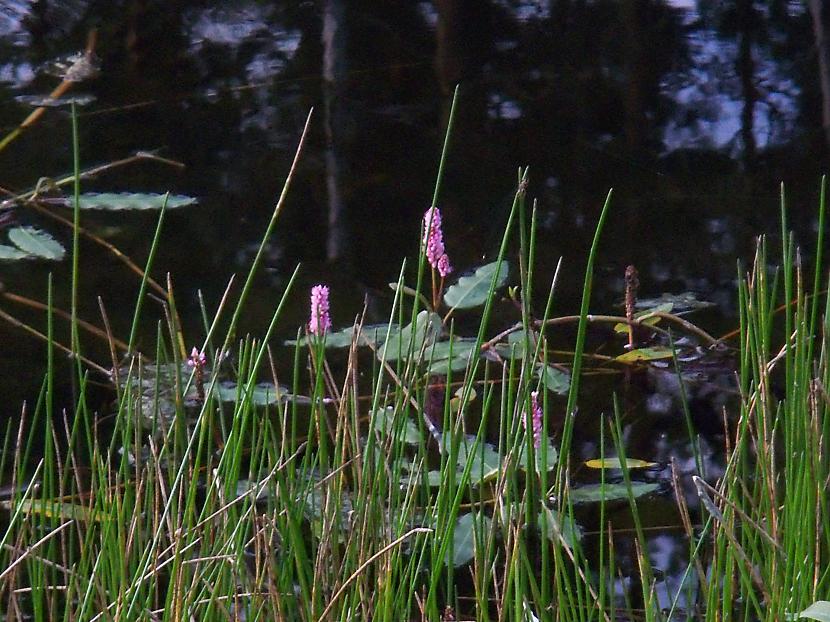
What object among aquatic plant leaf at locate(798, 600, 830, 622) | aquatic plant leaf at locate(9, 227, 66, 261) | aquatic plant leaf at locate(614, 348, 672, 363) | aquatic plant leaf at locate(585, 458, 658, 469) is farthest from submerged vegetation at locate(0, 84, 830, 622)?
aquatic plant leaf at locate(9, 227, 66, 261)

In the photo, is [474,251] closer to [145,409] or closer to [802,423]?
[145,409]

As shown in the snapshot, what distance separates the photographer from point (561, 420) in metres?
1.69

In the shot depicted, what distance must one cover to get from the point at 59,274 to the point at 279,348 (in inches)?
18.8

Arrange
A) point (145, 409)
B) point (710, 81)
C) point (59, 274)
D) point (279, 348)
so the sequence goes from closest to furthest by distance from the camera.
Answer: point (145, 409)
point (279, 348)
point (59, 274)
point (710, 81)

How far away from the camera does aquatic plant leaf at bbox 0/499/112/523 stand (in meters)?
0.95

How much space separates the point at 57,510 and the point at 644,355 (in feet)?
3.27

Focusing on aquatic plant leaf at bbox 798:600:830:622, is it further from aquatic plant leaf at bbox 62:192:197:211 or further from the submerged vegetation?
aquatic plant leaf at bbox 62:192:197:211

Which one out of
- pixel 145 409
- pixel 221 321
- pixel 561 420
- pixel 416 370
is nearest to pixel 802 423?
pixel 416 370

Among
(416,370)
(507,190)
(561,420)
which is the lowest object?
(561,420)

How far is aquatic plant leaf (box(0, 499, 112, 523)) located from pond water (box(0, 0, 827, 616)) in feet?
1.28

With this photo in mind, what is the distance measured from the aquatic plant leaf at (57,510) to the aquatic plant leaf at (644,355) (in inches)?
32.7

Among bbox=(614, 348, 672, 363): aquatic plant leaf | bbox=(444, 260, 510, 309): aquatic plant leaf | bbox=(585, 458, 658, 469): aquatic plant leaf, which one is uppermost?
bbox=(444, 260, 510, 309): aquatic plant leaf

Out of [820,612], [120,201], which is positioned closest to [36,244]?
[120,201]

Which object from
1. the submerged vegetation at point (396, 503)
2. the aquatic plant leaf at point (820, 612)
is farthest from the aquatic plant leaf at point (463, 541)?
the aquatic plant leaf at point (820, 612)
